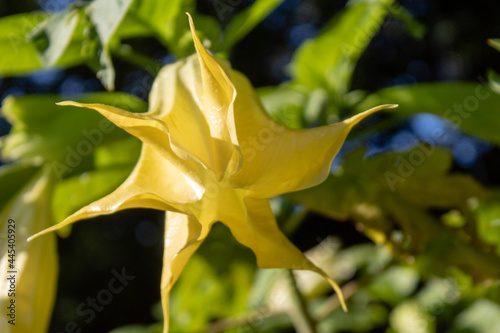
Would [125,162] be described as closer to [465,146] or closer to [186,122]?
[186,122]

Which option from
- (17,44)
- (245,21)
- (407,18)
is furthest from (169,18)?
(407,18)

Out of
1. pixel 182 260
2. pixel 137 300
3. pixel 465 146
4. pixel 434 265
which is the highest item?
pixel 182 260

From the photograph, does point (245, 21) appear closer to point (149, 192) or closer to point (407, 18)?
point (407, 18)

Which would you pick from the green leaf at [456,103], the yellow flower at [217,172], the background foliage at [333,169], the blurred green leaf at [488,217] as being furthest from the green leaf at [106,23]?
the blurred green leaf at [488,217]

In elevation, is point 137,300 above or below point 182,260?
below

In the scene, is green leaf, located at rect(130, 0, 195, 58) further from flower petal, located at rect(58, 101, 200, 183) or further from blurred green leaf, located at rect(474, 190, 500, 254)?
blurred green leaf, located at rect(474, 190, 500, 254)

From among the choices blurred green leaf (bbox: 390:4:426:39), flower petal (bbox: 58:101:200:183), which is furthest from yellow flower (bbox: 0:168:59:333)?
blurred green leaf (bbox: 390:4:426:39)

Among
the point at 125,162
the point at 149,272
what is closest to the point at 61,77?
the point at 149,272
